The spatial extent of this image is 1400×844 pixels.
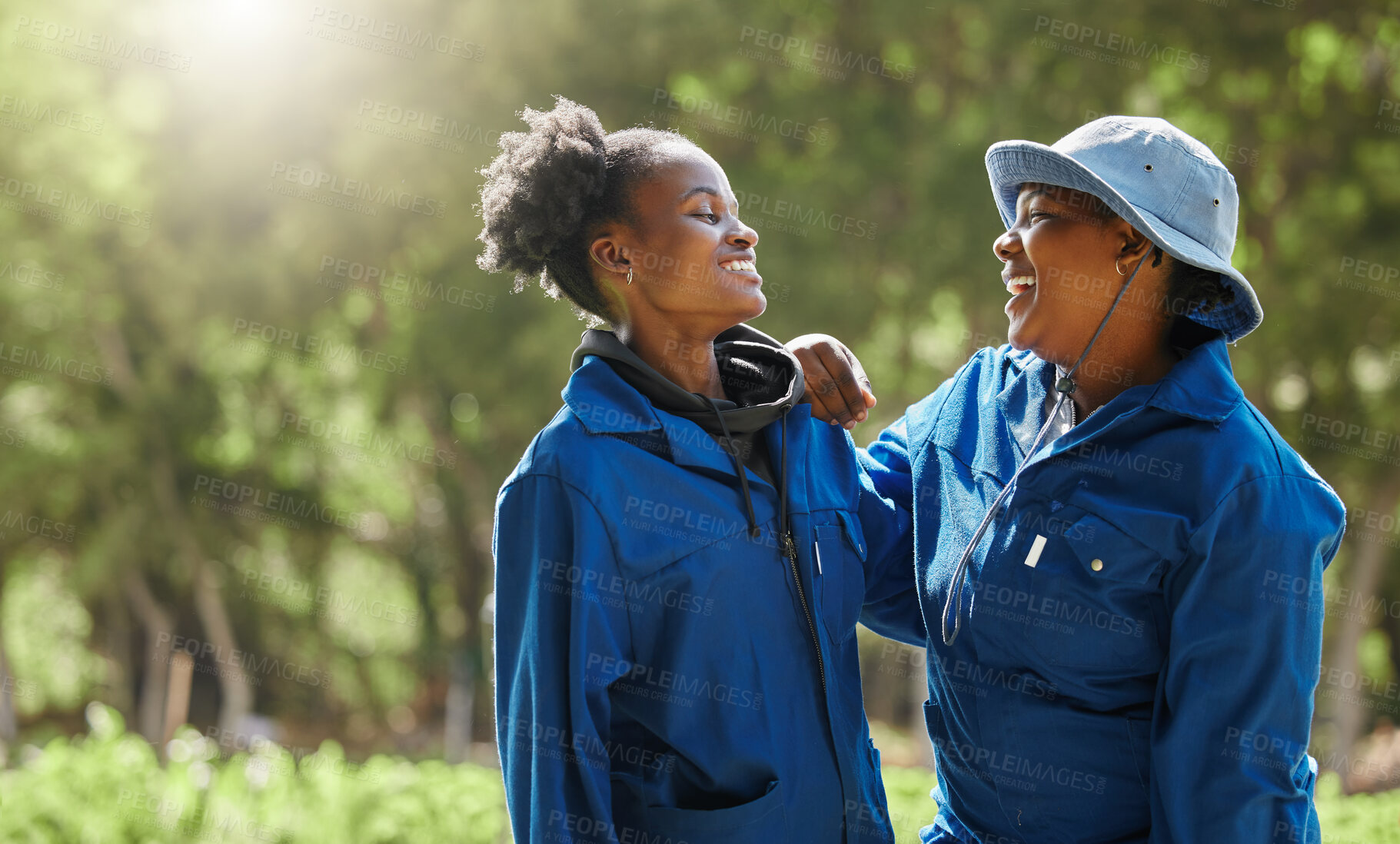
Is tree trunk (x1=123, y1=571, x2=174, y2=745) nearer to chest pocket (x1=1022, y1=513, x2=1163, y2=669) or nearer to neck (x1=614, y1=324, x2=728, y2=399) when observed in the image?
neck (x1=614, y1=324, x2=728, y2=399)

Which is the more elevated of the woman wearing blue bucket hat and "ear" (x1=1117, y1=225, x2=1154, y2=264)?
"ear" (x1=1117, y1=225, x2=1154, y2=264)

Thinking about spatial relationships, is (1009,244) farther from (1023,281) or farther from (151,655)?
(151,655)

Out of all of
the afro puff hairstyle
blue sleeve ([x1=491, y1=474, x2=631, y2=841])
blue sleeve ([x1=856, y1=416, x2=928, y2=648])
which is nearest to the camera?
blue sleeve ([x1=491, y1=474, x2=631, y2=841])

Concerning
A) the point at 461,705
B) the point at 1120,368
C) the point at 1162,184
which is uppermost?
the point at 1162,184

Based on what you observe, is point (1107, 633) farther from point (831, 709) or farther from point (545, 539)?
point (545, 539)

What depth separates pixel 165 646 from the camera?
15.5 metres

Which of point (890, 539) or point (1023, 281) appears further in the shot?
point (890, 539)

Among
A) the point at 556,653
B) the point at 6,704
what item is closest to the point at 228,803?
the point at 556,653

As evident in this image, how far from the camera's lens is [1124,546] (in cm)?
224

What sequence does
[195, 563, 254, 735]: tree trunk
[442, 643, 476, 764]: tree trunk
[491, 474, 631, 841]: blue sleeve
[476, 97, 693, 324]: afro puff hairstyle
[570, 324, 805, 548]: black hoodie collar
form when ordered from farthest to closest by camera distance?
1. [442, 643, 476, 764]: tree trunk
2. [195, 563, 254, 735]: tree trunk
3. [476, 97, 693, 324]: afro puff hairstyle
4. [570, 324, 805, 548]: black hoodie collar
5. [491, 474, 631, 841]: blue sleeve

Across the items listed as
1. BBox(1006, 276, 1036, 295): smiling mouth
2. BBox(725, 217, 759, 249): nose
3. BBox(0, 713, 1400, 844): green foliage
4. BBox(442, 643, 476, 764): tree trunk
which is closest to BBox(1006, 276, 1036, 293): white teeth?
BBox(1006, 276, 1036, 295): smiling mouth

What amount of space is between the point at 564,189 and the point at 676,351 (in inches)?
16.9

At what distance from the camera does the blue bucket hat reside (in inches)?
89.3

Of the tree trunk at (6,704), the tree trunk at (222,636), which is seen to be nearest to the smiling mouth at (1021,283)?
the tree trunk at (222,636)
